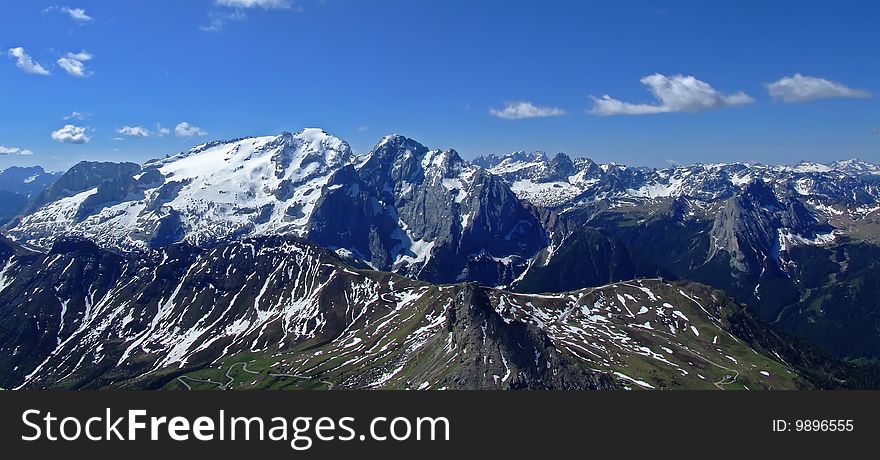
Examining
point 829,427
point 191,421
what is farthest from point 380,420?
point 829,427

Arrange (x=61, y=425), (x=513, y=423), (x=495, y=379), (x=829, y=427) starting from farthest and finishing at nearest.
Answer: (x=495, y=379) < (x=829, y=427) < (x=513, y=423) < (x=61, y=425)

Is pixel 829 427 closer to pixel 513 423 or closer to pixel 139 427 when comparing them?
pixel 513 423

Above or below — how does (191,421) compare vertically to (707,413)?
above

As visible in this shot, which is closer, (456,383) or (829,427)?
(829,427)

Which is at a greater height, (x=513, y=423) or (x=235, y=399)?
(x=235, y=399)

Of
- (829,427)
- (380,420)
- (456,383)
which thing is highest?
(380,420)

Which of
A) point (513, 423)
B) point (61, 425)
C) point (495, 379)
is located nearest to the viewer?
point (61, 425)

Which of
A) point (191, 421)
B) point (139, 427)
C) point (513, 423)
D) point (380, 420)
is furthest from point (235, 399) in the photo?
point (513, 423)

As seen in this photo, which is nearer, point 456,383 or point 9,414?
point 9,414

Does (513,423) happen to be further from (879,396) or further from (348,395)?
(879,396)
